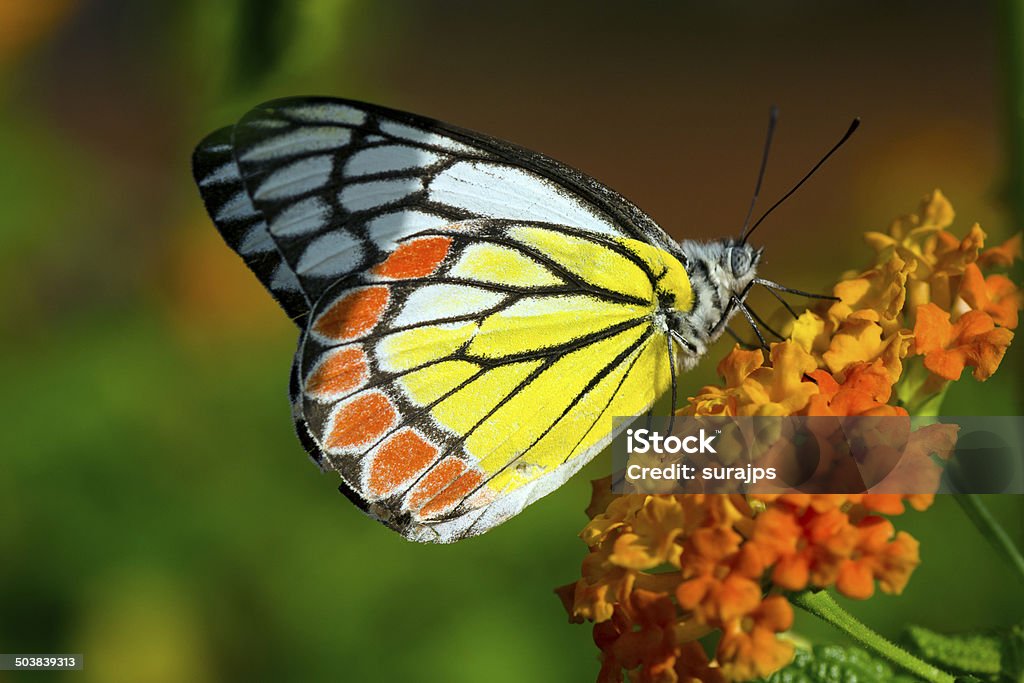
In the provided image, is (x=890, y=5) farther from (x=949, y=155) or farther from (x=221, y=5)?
(x=221, y=5)

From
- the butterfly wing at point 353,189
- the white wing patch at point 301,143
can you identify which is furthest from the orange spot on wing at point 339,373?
the white wing patch at point 301,143

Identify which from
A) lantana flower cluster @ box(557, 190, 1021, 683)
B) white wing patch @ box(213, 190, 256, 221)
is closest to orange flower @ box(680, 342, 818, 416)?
lantana flower cluster @ box(557, 190, 1021, 683)

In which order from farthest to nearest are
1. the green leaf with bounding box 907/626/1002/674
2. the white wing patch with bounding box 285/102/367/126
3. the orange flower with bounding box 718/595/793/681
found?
the white wing patch with bounding box 285/102/367/126, the green leaf with bounding box 907/626/1002/674, the orange flower with bounding box 718/595/793/681

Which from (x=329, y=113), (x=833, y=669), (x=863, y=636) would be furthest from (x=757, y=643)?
(x=329, y=113)

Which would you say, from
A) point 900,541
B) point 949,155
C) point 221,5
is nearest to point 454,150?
point 221,5

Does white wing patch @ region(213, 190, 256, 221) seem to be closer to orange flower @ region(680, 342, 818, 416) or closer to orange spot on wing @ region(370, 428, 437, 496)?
orange spot on wing @ region(370, 428, 437, 496)

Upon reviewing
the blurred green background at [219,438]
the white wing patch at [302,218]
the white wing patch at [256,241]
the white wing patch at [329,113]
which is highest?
the white wing patch at [329,113]

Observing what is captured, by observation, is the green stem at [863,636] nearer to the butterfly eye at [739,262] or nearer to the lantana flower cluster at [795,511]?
the lantana flower cluster at [795,511]
